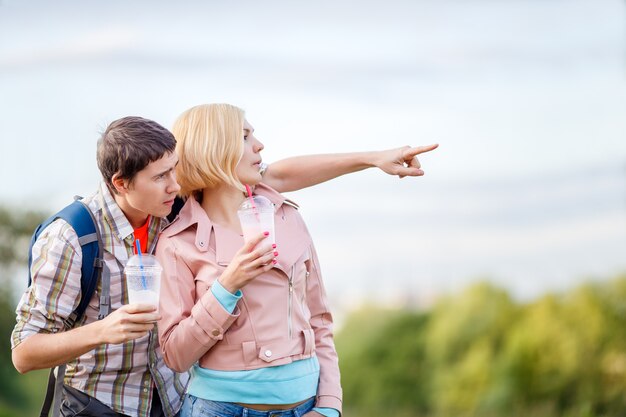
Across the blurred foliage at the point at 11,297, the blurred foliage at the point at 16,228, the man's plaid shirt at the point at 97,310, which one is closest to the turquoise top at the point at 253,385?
the man's plaid shirt at the point at 97,310

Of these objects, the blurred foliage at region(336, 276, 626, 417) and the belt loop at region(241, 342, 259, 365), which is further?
the blurred foliage at region(336, 276, 626, 417)

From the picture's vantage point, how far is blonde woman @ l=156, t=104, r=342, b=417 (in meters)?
3.38

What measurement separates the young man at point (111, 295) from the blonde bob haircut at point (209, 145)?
114mm

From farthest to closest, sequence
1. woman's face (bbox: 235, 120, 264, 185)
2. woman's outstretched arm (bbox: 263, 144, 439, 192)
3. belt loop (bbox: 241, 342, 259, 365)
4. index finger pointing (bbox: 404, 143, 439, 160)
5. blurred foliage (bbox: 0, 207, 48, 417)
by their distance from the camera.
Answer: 1. blurred foliage (bbox: 0, 207, 48, 417)
2. woman's outstretched arm (bbox: 263, 144, 439, 192)
3. index finger pointing (bbox: 404, 143, 439, 160)
4. woman's face (bbox: 235, 120, 264, 185)
5. belt loop (bbox: 241, 342, 259, 365)

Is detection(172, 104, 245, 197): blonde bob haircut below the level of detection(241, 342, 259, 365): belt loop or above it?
above

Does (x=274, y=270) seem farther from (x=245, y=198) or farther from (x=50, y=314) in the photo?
(x=50, y=314)

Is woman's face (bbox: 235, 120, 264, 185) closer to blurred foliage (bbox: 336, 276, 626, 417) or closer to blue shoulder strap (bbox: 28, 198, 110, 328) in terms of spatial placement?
blue shoulder strap (bbox: 28, 198, 110, 328)

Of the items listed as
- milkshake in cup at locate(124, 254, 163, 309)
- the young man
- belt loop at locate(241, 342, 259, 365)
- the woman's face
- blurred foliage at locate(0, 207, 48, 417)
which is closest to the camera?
milkshake in cup at locate(124, 254, 163, 309)

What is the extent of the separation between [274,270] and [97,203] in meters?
0.80

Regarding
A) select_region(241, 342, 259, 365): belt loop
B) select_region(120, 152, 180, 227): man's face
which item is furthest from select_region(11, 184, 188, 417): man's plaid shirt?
select_region(241, 342, 259, 365): belt loop

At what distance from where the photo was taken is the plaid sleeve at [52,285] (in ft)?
10.9

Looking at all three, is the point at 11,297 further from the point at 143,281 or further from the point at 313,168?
the point at 143,281

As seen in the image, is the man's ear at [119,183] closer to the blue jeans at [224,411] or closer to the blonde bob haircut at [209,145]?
the blonde bob haircut at [209,145]

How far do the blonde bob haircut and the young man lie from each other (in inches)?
4.5
